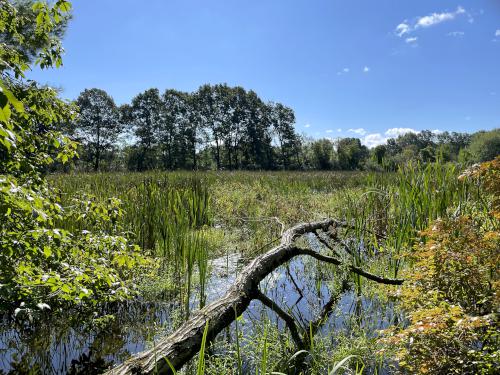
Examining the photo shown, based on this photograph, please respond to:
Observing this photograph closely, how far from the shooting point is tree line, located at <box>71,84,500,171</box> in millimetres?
45906

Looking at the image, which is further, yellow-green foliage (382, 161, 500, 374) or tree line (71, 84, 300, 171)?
tree line (71, 84, 300, 171)

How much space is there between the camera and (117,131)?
4753 centimetres

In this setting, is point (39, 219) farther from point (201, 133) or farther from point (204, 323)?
point (201, 133)

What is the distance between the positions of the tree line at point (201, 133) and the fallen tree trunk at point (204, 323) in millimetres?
40895

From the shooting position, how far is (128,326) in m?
3.14

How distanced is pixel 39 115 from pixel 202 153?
53583 mm

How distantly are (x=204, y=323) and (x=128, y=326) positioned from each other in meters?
1.44

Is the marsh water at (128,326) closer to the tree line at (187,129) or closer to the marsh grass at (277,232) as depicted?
the marsh grass at (277,232)

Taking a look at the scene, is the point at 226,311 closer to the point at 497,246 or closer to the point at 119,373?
the point at 119,373

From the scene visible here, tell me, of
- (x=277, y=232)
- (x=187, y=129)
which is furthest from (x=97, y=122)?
(x=277, y=232)

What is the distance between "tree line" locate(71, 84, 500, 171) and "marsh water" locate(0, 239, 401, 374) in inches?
1587

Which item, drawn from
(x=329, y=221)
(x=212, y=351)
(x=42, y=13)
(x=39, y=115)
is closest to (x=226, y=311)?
(x=212, y=351)

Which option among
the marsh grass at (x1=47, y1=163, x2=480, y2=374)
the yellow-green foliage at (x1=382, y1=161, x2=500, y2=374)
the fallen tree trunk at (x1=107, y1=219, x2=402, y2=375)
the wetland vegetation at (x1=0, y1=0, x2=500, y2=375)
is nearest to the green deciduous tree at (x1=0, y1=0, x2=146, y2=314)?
the wetland vegetation at (x1=0, y1=0, x2=500, y2=375)

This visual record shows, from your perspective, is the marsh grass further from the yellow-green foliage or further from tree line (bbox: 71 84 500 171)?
tree line (bbox: 71 84 500 171)
